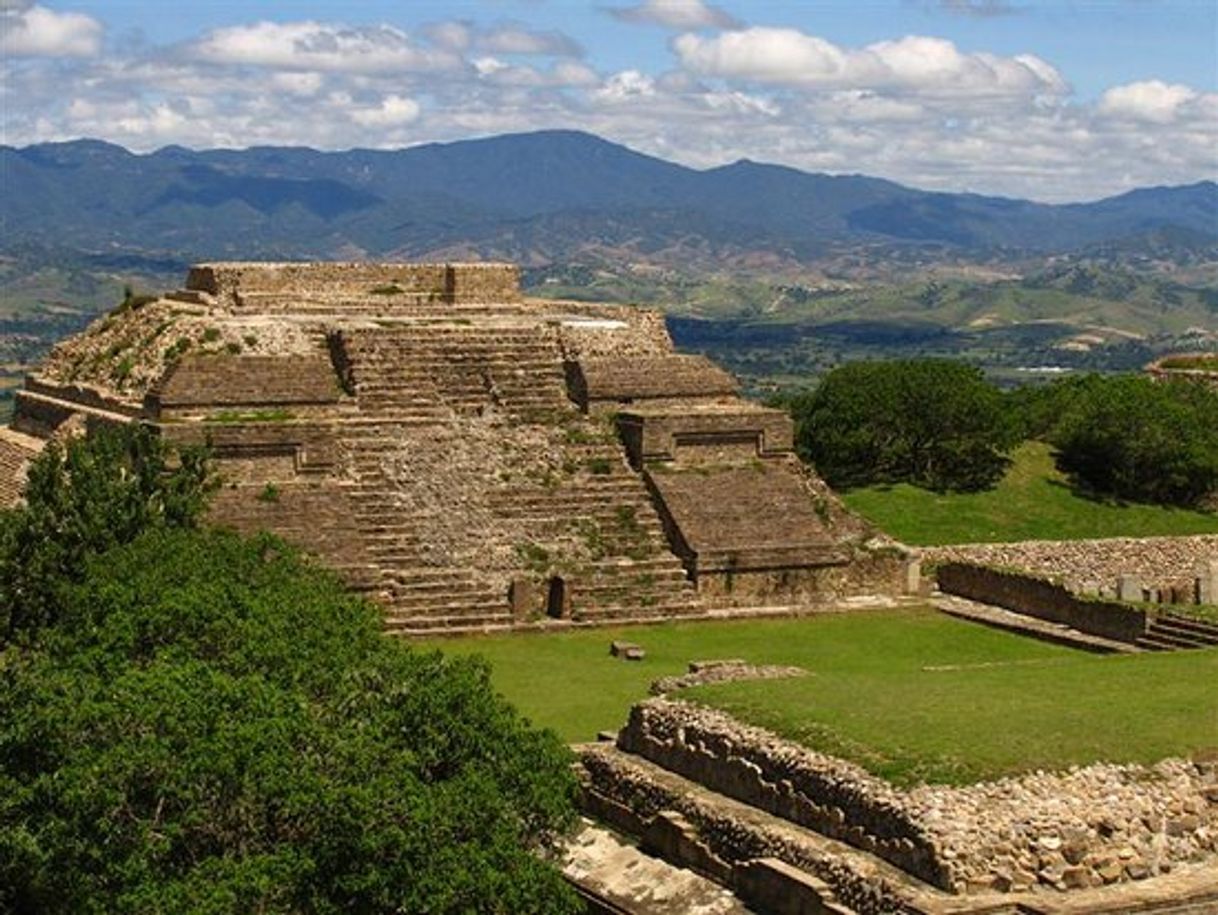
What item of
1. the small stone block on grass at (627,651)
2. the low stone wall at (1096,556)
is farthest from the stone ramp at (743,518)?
the small stone block on grass at (627,651)

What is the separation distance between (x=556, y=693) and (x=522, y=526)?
665cm

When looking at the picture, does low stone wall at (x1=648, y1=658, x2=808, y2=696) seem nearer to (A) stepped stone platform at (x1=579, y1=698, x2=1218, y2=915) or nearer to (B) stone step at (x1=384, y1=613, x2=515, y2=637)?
(A) stepped stone platform at (x1=579, y1=698, x2=1218, y2=915)

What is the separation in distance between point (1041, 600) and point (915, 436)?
11.4 meters

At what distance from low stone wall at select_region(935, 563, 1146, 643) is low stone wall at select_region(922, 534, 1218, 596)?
26.6 inches

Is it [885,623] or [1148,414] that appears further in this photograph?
[1148,414]

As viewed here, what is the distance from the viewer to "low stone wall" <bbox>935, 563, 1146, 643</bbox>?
3388cm

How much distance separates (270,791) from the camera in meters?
19.1

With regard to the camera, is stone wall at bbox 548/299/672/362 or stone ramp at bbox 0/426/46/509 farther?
stone wall at bbox 548/299/672/362

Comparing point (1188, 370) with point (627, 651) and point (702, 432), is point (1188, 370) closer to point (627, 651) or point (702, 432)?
point (702, 432)

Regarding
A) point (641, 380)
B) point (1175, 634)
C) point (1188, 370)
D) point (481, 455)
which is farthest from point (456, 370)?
point (1188, 370)

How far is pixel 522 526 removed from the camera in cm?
3603

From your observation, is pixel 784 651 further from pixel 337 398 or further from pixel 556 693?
pixel 337 398

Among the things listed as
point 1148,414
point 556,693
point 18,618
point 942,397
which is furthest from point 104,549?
point 1148,414

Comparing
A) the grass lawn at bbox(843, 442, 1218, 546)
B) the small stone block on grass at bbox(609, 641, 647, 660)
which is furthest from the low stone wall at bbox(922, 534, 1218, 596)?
the small stone block on grass at bbox(609, 641, 647, 660)
